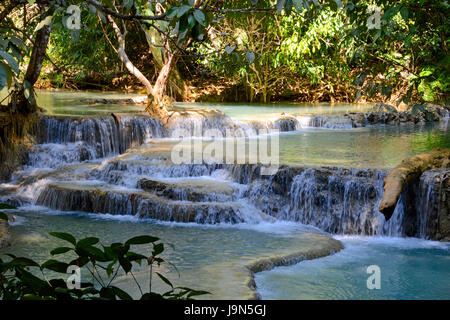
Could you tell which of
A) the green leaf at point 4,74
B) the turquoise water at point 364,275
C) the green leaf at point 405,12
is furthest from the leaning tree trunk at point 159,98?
the green leaf at point 4,74

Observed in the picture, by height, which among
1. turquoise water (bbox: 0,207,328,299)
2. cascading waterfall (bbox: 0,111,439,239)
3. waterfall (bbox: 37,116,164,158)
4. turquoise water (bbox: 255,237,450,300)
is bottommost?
turquoise water (bbox: 255,237,450,300)

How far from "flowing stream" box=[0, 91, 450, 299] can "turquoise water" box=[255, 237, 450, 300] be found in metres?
0.01

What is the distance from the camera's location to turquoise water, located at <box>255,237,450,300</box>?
17.0ft

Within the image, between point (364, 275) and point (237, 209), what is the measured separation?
2484mm

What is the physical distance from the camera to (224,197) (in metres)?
8.20

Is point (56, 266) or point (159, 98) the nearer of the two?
point (56, 266)

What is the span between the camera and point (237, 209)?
786cm

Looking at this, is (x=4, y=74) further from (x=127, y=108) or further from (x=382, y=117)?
(x=382, y=117)

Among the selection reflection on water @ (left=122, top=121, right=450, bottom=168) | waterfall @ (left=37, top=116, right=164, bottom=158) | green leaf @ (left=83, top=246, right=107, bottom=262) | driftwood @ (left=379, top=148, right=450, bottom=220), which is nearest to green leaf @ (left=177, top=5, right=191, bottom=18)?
green leaf @ (left=83, top=246, right=107, bottom=262)

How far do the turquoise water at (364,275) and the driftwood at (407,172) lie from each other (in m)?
0.71

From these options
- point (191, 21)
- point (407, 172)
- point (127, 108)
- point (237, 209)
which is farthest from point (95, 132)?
point (191, 21)

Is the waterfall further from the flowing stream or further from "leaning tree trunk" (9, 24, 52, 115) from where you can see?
"leaning tree trunk" (9, 24, 52, 115)

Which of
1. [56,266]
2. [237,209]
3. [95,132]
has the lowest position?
[237,209]
